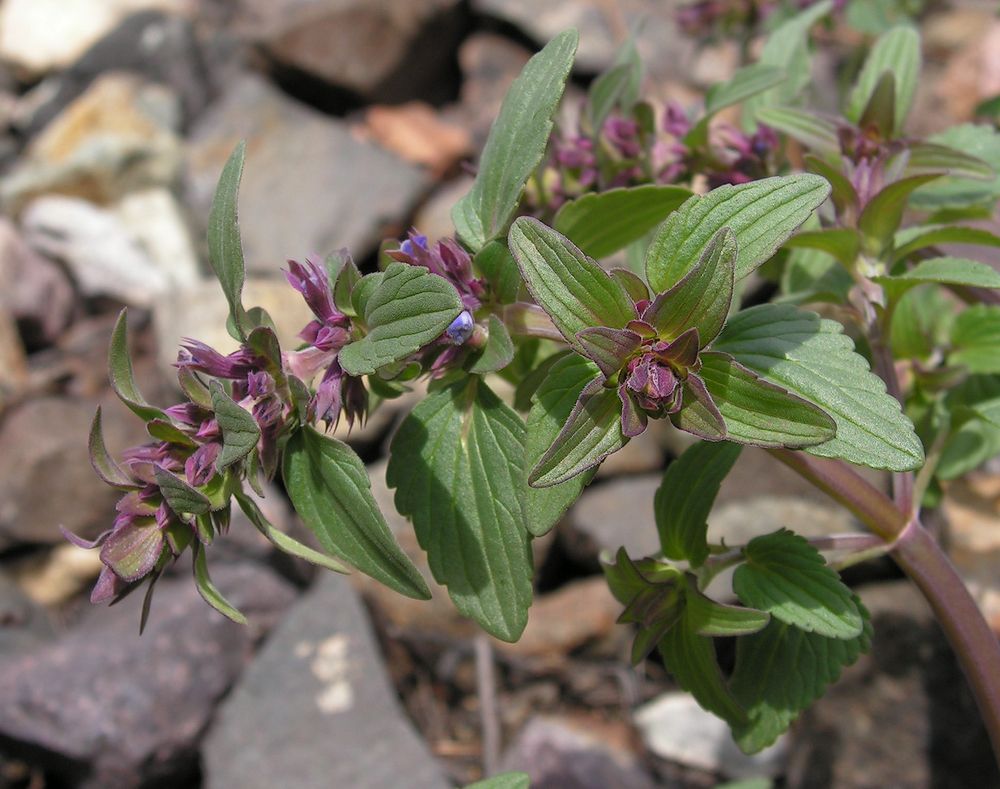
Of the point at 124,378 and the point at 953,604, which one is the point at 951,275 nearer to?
the point at 953,604

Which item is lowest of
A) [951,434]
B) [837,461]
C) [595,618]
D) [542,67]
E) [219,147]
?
[595,618]

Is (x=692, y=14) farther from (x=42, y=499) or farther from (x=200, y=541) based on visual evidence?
(x=42, y=499)

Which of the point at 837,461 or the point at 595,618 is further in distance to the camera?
the point at 595,618

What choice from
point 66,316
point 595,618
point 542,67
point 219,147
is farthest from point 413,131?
point 542,67

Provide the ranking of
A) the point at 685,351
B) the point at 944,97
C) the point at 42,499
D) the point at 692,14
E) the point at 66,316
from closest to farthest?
1. the point at 685,351
2. the point at 692,14
3. the point at 42,499
4. the point at 944,97
5. the point at 66,316

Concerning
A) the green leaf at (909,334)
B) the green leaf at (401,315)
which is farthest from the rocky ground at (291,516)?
the green leaf at (401,315)

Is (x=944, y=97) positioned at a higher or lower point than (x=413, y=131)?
higher

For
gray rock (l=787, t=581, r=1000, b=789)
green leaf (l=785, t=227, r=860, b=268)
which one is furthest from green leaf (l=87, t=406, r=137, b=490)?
gray rock (l=787, t=581, r=1000, b=789)
